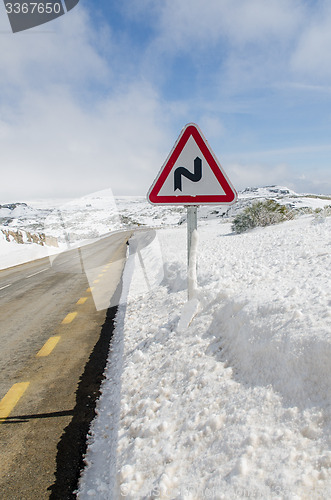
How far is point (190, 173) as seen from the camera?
3166mm

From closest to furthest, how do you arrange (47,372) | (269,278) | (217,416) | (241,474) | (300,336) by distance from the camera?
(241,474) < (217,416) < (300,336) < (47,372) < (269,278)

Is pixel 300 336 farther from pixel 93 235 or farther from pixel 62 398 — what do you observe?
pixel 93 235

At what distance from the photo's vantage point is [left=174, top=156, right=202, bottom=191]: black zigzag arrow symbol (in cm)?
316

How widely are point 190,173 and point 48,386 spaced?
9.48 ft

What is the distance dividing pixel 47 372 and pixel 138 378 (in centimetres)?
145

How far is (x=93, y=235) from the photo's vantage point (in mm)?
44000

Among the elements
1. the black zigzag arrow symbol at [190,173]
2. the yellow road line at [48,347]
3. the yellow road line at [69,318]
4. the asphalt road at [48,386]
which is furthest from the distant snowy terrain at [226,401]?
the yellow road line at [69,318]

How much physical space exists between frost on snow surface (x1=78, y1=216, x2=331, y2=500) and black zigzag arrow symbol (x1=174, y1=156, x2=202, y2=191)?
141 cm

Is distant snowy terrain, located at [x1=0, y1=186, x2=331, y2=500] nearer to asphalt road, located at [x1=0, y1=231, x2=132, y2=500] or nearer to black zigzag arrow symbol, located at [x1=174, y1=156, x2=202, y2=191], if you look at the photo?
asphalt road, located at [x1=0, y1=231, x2=132, y2=500]

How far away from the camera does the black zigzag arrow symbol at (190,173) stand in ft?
10.4

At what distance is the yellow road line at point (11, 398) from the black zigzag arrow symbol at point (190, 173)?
2838 millimetres

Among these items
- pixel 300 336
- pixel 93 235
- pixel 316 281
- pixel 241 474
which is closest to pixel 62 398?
pixel 241 474

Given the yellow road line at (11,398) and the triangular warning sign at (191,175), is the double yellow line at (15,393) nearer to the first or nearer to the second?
the yellow road line at (11,398)

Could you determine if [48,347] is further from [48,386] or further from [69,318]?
[69,318]
